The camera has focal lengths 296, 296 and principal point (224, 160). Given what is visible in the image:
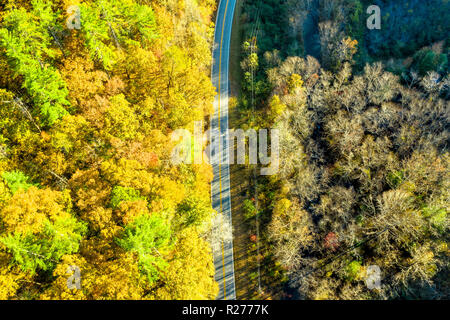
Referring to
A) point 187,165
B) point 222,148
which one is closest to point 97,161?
point 187,165

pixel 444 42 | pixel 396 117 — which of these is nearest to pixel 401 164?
pixel 396 117

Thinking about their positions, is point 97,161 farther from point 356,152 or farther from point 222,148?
point 356,152

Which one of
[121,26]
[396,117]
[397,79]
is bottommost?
[396,117]

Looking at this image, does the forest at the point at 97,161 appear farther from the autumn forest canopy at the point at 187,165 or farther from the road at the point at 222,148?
the road at the point at 222,148

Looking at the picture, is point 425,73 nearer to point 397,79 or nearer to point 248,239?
point 397,79

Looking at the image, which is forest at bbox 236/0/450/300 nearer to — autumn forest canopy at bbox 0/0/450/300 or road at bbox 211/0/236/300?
autumn forest canopy at bbox 0/0/450/300

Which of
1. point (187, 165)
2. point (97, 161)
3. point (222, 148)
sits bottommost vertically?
point (222, 148)

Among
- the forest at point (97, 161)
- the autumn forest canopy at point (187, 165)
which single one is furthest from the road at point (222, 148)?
the forest at point (97, 161)
